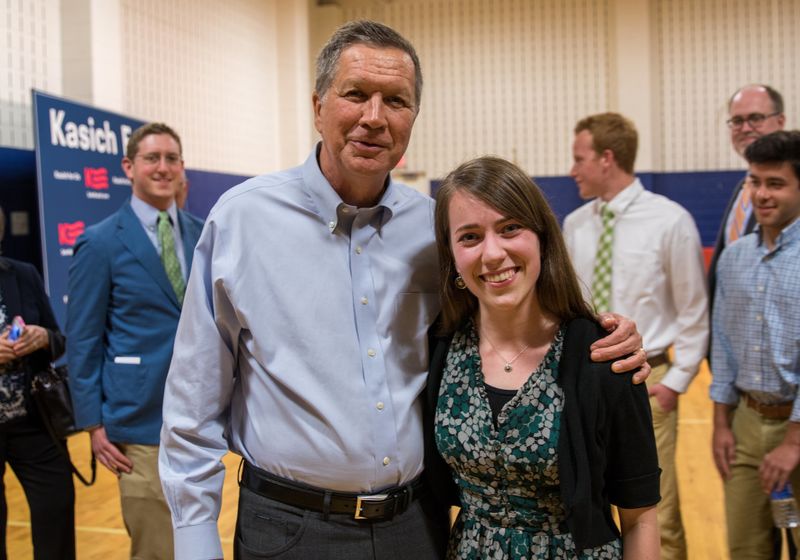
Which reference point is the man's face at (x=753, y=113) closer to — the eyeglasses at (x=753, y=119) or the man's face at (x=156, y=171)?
the eyeglasses at (x=753, y=119)

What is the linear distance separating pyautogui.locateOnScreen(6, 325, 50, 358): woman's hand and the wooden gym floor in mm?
1444

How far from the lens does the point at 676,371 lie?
10.8 ft

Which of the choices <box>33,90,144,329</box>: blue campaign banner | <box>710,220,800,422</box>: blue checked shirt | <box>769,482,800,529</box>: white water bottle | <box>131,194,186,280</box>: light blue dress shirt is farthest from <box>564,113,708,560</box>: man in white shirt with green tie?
<box>33,90,144,329</box>: blue campaign banner

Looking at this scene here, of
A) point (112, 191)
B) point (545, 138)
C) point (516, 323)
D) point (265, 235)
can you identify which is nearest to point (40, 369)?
point (265, 235)

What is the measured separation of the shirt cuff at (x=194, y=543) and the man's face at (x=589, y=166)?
2.52 meters

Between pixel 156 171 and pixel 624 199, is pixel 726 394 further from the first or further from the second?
pixel 156 171

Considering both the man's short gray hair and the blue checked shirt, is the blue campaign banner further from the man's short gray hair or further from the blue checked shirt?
the blue checked shirt

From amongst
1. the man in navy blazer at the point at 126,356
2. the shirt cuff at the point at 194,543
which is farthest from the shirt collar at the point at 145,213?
the shirt cuff at the point at 194,543

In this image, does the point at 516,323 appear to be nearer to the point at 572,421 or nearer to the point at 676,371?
the point at 572,421

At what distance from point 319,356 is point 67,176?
17.4 feet

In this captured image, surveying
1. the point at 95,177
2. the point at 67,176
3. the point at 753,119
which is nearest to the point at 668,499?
the point at 753,119

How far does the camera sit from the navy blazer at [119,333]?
3059 millimetres

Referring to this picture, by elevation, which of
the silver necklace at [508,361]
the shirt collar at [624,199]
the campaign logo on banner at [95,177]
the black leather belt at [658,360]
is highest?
the campaign logo on banner at [95,177]

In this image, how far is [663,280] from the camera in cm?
343
